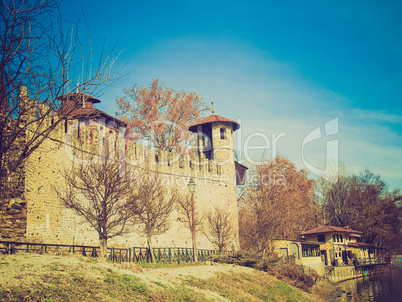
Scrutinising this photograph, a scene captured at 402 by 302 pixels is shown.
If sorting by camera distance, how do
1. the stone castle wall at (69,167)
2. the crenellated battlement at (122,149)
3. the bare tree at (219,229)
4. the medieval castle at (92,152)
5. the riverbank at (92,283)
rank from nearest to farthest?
the riverbank at (92,283)
the medieval castle at (92,152)
the stone castle wall at (69,167)
the crenellated battlement at (122,149)
the bare tree at (219,229)

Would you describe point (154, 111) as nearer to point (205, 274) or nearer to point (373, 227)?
point (205, 274)

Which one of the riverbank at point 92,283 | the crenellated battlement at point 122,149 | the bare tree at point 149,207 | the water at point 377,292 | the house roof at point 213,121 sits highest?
the house roof at point 213,121

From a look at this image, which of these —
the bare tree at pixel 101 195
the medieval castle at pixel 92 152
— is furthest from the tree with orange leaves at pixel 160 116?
the bare tree at pixel 101 195

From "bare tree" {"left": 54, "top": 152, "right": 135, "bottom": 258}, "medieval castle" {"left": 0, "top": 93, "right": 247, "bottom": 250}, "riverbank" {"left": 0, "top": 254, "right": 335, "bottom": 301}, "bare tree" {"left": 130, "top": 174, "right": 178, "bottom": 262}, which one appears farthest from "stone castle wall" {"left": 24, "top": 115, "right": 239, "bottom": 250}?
"riverbank" {"left": 0, "top": 254, "right": 335, "bottom": 301}

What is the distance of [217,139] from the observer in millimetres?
27453

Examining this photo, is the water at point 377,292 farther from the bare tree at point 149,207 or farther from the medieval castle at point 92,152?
the bare tree at point 149,207

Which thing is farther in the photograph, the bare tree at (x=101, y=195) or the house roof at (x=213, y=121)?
the house roof at (x=213, y=121)

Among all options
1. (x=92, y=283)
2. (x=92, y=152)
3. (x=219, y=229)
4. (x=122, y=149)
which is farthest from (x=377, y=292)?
(x=92, y=283)

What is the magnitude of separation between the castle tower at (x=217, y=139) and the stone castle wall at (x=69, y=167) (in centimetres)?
220

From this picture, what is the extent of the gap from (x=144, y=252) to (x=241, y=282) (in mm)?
5740

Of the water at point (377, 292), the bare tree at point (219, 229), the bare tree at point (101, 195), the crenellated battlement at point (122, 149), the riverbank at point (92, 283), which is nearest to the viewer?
the riverbank at point (92, 283)

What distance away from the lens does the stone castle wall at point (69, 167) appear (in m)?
13.7

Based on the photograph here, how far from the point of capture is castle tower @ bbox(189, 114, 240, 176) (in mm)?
27484

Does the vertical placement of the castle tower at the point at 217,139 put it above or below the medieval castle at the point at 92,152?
above
